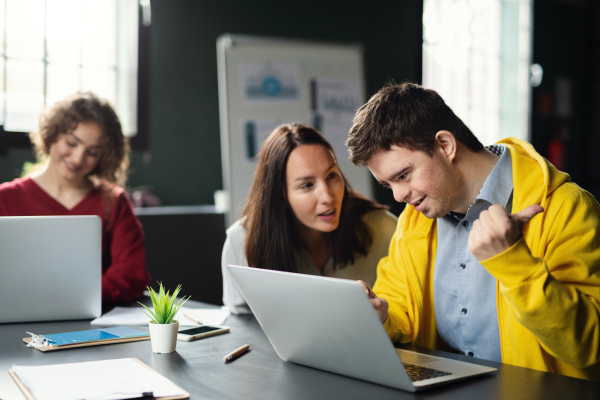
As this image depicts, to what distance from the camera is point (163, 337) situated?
1.29m

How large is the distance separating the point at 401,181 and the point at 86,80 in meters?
2.85

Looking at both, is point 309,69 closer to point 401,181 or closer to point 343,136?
point 343,136

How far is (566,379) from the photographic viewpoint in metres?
1.08

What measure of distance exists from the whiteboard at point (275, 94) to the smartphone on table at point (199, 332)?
2116 mm

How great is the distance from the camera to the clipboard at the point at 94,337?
4.35 ft

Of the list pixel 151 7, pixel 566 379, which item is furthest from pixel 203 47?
pixel 566 379

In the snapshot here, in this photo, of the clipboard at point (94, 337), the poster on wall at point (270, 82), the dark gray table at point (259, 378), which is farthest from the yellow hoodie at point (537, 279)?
the poster on wall at point (270, 82)

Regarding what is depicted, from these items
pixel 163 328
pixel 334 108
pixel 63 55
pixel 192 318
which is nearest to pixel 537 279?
pixel 163 328

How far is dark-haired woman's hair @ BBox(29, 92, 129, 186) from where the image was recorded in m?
2.24

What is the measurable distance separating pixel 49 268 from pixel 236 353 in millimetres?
684

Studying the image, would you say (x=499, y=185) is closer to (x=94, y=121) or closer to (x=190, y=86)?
(x=94, y=121)

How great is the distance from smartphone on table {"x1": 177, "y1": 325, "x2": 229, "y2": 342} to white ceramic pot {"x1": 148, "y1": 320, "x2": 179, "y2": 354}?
0.12 m

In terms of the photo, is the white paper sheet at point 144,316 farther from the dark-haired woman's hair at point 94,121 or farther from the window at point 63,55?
the window at point 63,55

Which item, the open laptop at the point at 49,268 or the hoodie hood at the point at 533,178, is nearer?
the hoodie hood at the point at 533,178
